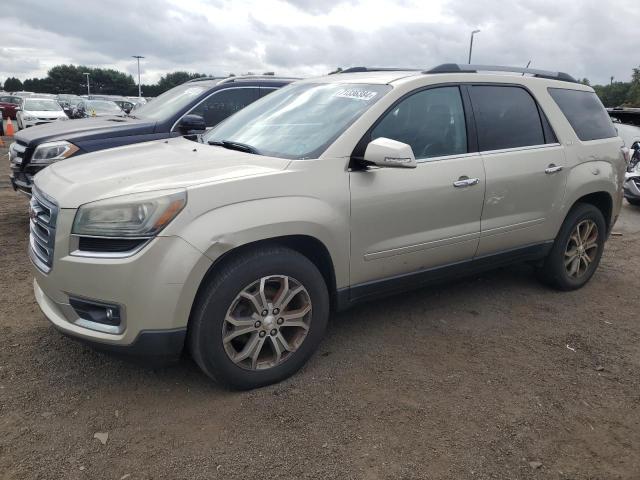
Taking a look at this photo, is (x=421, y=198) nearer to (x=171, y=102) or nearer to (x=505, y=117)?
(x=505, y=117)

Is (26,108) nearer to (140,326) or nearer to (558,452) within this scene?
(140,326)

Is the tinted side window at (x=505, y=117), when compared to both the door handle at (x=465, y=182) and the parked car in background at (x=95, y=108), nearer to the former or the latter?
the door handle at (x=465, y=182)

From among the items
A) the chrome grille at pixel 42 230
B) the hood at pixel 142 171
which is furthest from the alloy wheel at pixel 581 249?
the chrome grille at pixel 42 230

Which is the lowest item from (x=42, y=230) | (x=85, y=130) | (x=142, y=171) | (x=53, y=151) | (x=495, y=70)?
(x=42, y=230)

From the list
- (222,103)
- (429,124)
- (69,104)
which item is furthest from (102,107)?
(429,124)

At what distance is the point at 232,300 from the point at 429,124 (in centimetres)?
185

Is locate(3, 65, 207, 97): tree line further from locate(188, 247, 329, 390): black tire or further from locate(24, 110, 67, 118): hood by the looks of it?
locate(188, 247, 329, 390): black tire

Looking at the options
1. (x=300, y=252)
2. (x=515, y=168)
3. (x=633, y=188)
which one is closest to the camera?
(x=300, y=252)

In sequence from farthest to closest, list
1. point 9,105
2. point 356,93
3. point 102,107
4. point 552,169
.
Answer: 1. point 9,105
2. point 102,107
3. point 552,169
4. point 356,93

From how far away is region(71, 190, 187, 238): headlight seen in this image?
2.58 metres

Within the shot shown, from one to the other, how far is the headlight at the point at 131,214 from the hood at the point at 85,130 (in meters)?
3.53

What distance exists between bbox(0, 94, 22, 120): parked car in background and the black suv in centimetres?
2014

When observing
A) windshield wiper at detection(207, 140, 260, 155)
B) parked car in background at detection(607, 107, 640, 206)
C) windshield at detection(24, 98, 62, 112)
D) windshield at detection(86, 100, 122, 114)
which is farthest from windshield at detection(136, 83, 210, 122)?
windshield at detection(86, 100, 122, 114)

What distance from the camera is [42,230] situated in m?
2.94
